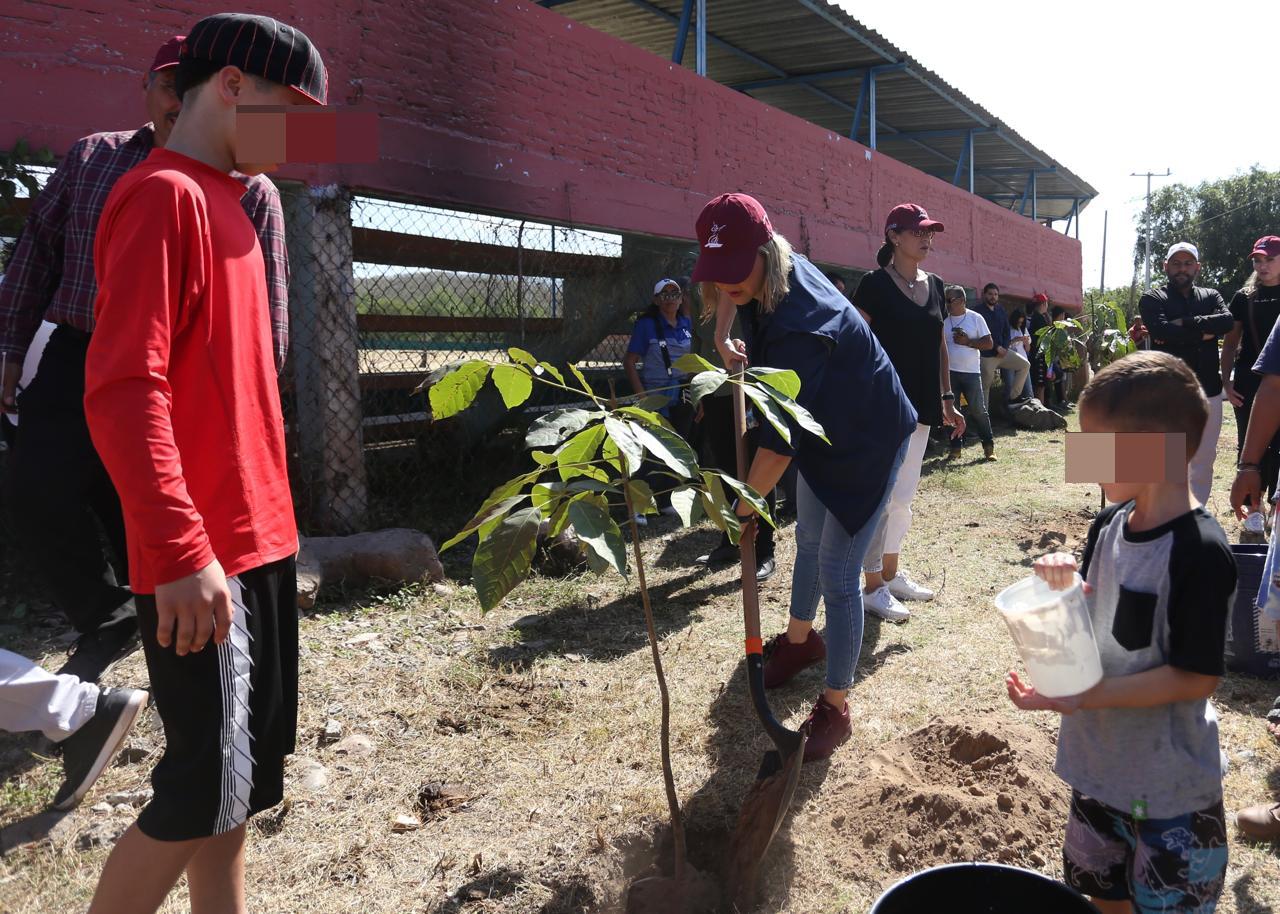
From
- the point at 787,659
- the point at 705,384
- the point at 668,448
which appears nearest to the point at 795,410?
the point at 705,384

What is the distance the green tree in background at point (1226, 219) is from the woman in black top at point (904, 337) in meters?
40.9

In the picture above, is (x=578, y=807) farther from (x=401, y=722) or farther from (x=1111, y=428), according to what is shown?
(x=1111, y=428)

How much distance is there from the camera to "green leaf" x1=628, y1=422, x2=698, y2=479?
1.78 m

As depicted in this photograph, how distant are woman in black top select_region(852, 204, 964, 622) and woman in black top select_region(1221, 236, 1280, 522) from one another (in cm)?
161

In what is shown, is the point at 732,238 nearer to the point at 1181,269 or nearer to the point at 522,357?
the point at 522,357

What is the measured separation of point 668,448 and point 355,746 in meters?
1.95

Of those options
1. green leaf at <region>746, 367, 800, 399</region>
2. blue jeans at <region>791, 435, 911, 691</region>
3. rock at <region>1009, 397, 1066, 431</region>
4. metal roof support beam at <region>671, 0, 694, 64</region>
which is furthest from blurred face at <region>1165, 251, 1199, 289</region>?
rock at <region>1009, 397, 1066, 431</region>

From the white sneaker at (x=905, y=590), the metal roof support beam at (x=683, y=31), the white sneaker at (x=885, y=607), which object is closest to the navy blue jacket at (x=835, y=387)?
the white sneaker at (x=885, y=607)

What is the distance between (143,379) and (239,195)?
492 mm

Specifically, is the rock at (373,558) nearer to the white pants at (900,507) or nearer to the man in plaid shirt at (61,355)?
the man in plaid shirt at (61,355)

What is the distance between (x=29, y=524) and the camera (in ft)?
8.87

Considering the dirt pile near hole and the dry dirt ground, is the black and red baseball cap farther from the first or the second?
the dirt pile near hole

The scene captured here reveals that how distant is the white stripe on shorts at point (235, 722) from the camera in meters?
1.56

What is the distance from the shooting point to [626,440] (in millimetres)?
1712
